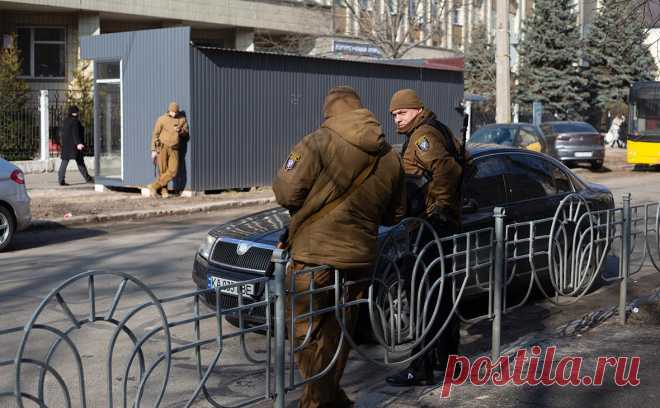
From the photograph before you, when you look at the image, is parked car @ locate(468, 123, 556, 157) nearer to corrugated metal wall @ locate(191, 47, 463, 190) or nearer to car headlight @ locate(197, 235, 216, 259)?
corrugated metal wall @ locate(191, 47, 463, 190)

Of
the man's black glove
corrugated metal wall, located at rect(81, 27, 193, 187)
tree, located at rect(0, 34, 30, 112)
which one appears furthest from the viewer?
tree, located at rect(0, 34, 30, 112)

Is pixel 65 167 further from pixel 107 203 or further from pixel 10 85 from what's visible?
pixel 10 85

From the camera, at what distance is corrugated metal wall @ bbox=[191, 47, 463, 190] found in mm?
18875

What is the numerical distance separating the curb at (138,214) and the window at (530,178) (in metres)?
8.67

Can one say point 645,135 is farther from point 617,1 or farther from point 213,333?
point 213,333

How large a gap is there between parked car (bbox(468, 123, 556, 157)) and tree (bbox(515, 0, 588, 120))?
80.7 feet

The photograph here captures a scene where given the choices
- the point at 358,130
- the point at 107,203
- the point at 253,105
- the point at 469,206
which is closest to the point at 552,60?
the point at 253,105

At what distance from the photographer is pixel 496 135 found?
23.7 meters

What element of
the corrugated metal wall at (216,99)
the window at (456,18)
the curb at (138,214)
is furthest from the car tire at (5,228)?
the window at (456,18)

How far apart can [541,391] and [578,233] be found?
5.50 feet

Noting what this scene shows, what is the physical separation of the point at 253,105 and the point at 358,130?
15373 mm

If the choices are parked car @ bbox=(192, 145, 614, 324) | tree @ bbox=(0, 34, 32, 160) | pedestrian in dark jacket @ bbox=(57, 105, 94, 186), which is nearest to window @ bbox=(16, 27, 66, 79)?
tree @ bbox=(0, 34, 32, 160)

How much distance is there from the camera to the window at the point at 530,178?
8.43 m

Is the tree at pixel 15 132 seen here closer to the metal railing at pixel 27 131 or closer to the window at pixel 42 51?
the metal railing at pixel 27 131
